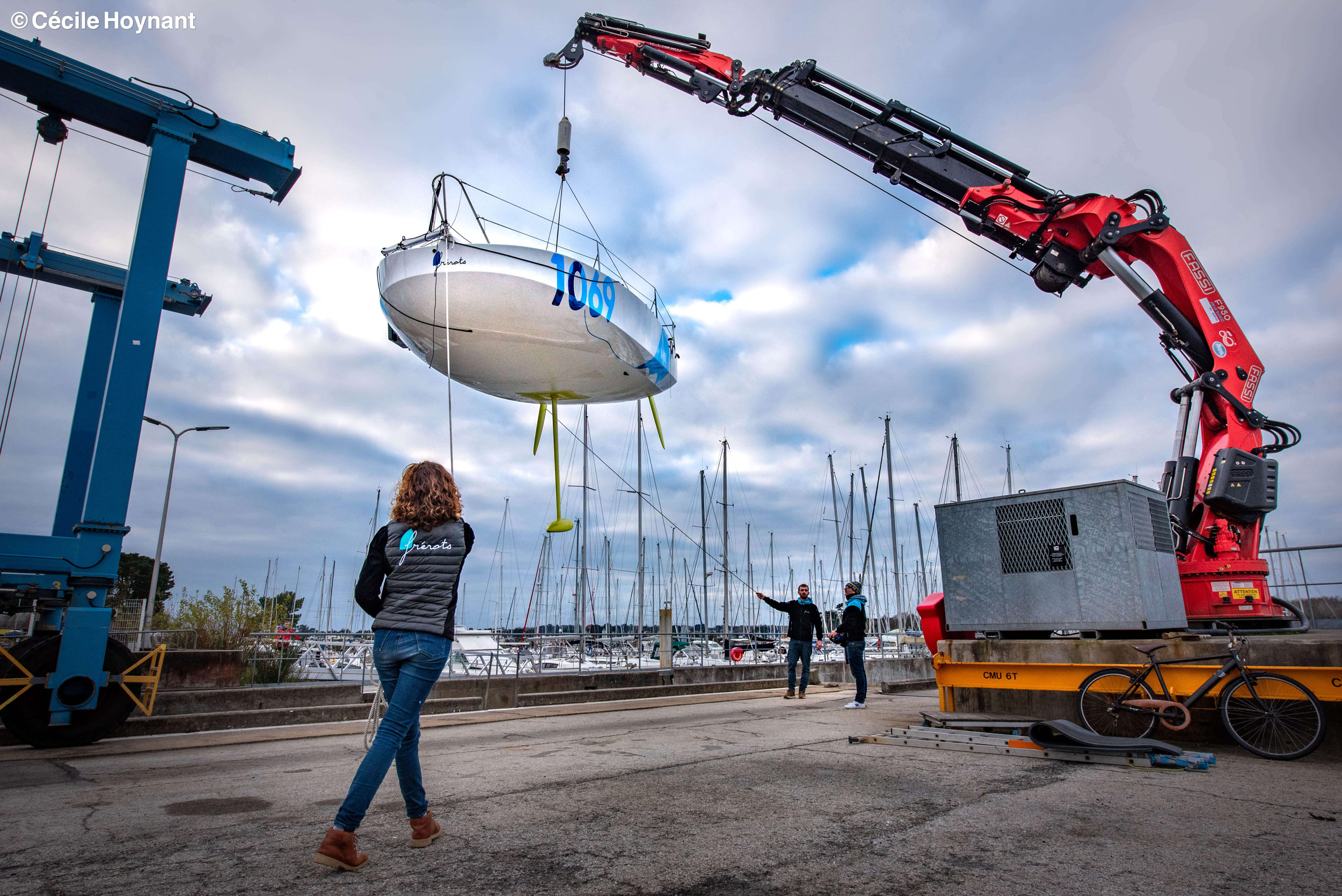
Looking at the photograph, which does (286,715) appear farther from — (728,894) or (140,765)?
(728,894)

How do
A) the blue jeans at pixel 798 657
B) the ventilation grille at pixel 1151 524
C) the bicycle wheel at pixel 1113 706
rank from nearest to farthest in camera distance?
the bicycle wheel at pixel 1113 706 → the ventilation grille at pixel 1151 524 → the blue jeans at pixel 798 657

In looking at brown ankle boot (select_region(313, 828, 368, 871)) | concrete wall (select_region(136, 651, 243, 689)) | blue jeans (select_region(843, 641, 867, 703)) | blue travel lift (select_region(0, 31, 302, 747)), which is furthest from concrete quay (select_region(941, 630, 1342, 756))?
concrete wall (select_region(136, 651, 243, 689))

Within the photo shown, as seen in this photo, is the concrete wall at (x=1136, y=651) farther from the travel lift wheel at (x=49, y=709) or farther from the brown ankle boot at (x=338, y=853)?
the travel lift wheel at (x=49, y=709)

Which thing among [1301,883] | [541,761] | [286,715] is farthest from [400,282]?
[1301,883]

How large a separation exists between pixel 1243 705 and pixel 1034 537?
204cm

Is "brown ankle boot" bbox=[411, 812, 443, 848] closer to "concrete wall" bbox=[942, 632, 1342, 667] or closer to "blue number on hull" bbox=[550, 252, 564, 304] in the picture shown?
"blue number on hull" bbox=[550, 252, 564, 304]

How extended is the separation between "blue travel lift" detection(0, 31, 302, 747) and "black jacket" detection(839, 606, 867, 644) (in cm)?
846

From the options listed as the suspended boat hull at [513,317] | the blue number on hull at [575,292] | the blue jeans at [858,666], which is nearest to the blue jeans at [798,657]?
the blue jeans at [858,666]

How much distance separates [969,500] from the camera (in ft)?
25.1

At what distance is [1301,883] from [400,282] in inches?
275

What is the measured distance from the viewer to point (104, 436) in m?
7.30

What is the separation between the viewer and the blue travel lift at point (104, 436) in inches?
257

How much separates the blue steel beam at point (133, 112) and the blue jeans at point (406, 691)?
8114 mm

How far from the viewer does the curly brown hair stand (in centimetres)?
331
